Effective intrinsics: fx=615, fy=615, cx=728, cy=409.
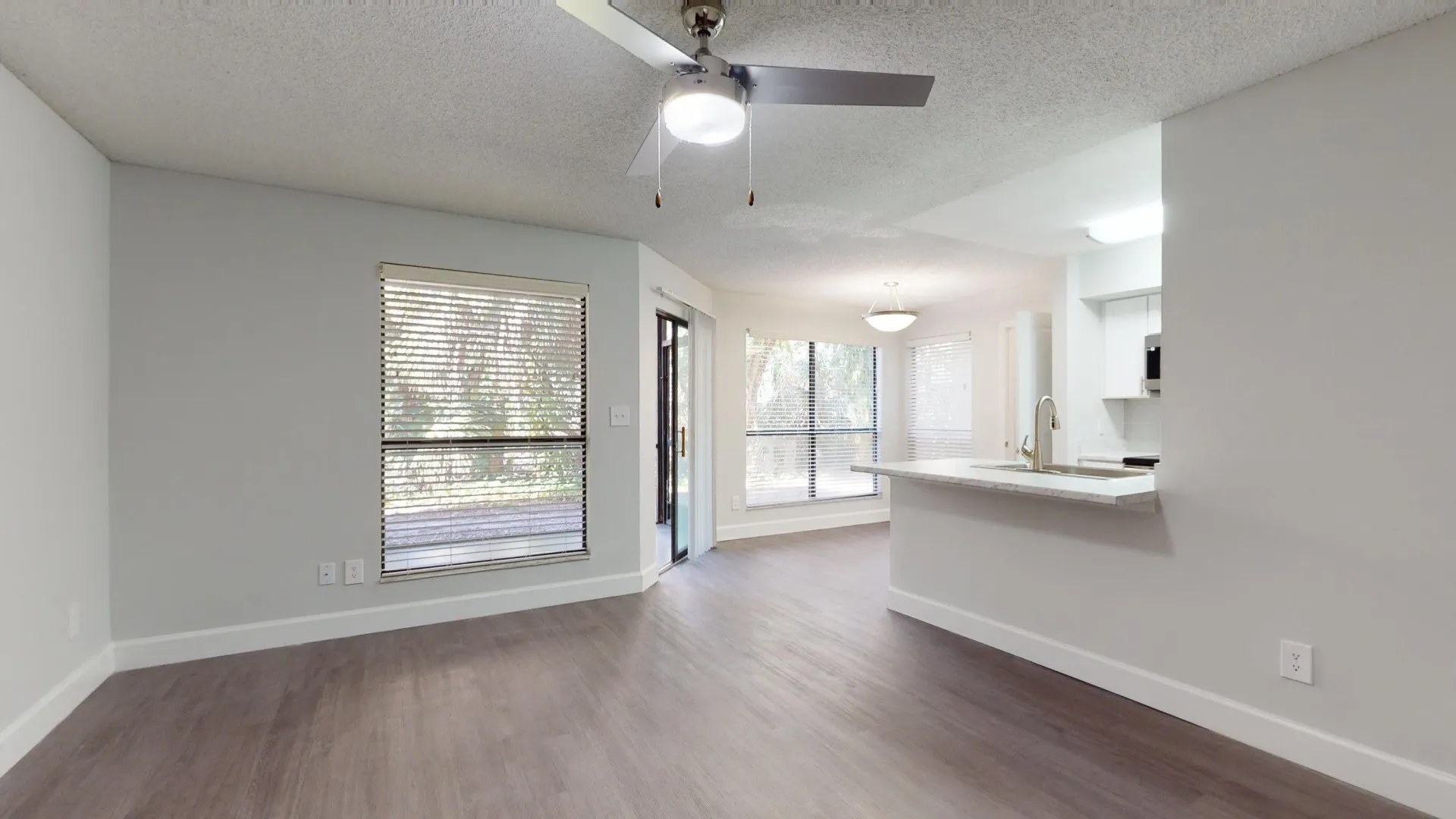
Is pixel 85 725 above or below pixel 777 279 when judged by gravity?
below

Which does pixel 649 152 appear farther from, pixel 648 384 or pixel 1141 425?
pixel 1141 425

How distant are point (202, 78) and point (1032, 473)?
3.81 meters

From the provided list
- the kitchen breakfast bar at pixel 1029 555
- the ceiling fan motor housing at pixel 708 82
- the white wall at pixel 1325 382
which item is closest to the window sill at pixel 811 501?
the kitchen breakfast bar at pixel 1029 555

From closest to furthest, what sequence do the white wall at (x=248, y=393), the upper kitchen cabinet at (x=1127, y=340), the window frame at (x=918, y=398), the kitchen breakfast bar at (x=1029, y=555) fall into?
the kitchen breakfast bar at (x=1029, y=555) → the white wall at (x=248, y=393) → the upper kitchen cabinet at (x=1127, y=340) → the window frame at (x=918, y=398)

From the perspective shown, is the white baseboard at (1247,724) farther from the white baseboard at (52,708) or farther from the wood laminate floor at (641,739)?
the white baseboard at (52,708)

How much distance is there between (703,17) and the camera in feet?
5.48

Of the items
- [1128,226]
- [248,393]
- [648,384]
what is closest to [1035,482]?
[1128,226]

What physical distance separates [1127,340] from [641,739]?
168 inches

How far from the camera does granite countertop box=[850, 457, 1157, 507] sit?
2412mm

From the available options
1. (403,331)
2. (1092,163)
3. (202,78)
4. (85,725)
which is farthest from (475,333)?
(1092,163)

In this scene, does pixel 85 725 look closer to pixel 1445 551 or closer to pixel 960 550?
pixel 960 550

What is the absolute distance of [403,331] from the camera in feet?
11.4

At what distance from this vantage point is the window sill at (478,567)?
11.4ft

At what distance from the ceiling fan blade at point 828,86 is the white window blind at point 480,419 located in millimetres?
2422
